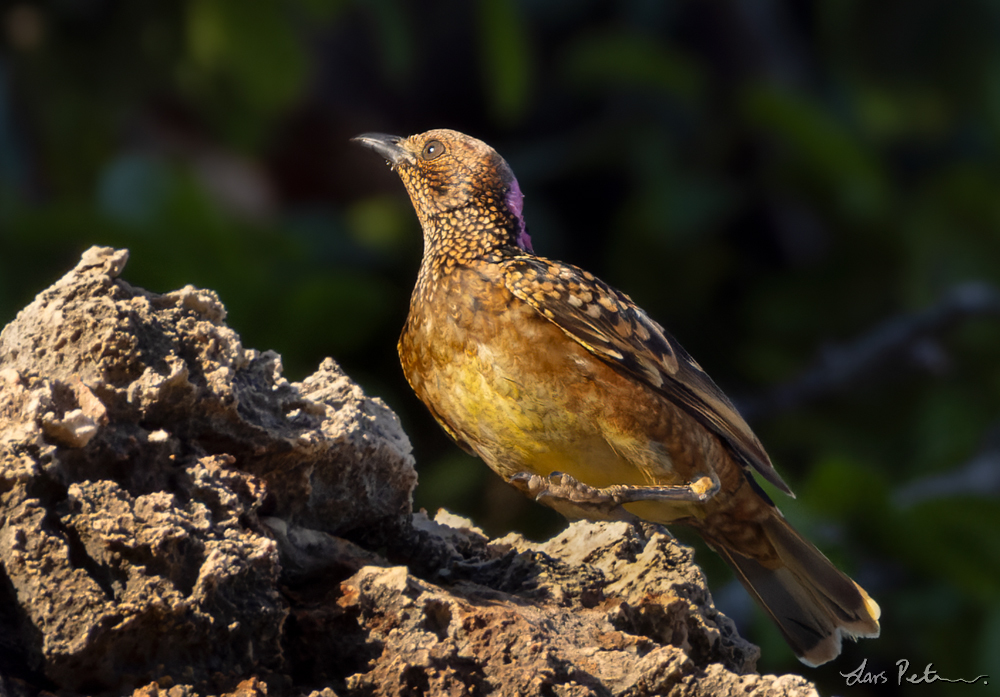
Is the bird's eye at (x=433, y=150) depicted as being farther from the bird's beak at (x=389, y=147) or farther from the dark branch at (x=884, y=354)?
the dark branch at (x=884, y=354)

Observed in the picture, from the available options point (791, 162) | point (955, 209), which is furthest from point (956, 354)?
point (791, 162)

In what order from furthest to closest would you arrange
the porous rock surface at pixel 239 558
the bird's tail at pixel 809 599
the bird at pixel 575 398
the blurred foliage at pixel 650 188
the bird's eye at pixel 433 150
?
1. the blurred foliage at pixel 650 188
2. the bird's eye at pixel 433 150
3. the bird's tail at pixel 809 599
4. the bird at pixel 575 398
5. the porous rock surface at pixel 239 558

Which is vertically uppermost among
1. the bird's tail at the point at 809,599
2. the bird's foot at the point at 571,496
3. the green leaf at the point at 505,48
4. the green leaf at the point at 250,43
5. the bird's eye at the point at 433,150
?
the green leaf at the point at 505,48

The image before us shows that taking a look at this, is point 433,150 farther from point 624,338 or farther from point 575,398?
point 575,398

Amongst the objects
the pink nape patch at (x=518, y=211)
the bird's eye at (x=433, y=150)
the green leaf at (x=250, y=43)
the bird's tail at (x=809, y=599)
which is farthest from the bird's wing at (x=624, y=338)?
the green leaf at (x=250, y=43)
